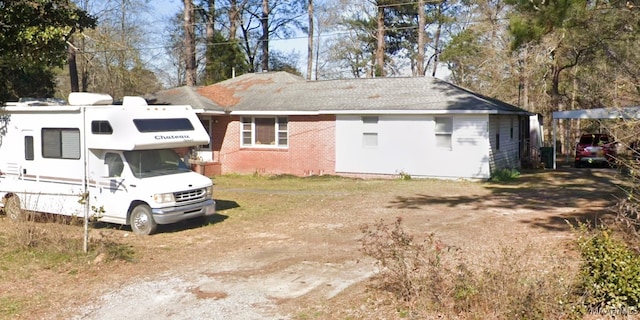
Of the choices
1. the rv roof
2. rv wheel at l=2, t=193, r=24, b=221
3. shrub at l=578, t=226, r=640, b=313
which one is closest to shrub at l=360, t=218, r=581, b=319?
shrub at l=578, t=226, r=640, b=313

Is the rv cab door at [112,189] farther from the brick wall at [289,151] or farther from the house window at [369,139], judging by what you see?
the house window at [369,139]

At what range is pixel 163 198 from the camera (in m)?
A: 11.1

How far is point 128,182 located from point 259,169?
12.3 m

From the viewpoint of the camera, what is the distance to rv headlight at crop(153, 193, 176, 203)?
10992mm

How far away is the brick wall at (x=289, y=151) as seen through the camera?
22422 millimetres

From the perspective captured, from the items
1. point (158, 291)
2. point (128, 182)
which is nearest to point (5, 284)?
point (158, 291)

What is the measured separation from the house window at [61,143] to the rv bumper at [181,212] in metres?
2.57

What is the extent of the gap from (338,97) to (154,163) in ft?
40.5

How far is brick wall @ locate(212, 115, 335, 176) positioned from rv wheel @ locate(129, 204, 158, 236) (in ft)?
38.5

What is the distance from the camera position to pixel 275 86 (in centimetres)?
2595

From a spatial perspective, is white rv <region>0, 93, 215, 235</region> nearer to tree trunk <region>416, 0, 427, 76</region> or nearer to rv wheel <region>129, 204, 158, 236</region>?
rv wheel <region>129, 204, 158, 236</region>

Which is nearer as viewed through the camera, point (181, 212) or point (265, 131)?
point (181, 212)

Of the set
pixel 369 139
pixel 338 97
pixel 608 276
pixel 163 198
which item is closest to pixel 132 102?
pixel 163 198

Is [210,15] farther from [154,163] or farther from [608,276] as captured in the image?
[608,276]
